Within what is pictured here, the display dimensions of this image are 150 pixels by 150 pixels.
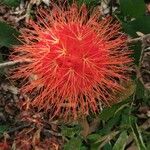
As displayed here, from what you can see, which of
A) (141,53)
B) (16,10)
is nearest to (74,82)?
(141,53)

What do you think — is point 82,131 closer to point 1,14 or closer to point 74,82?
point 74,82

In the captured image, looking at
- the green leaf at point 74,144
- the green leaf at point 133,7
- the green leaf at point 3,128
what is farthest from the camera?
the green leaf at point 3,128

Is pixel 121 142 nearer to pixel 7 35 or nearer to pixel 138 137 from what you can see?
pixel 138 137

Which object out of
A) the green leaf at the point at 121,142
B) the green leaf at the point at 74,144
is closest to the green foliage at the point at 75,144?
the green leaf at the point at 74,144

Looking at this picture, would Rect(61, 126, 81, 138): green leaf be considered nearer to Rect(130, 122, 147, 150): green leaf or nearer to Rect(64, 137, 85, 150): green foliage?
Rect(64, 137, 85, 150): green foliage

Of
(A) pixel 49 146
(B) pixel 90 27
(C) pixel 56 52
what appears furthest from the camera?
(A) pixel 49 146

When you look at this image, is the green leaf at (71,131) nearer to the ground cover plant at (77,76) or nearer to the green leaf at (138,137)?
the ground cover plant at (77,76)
